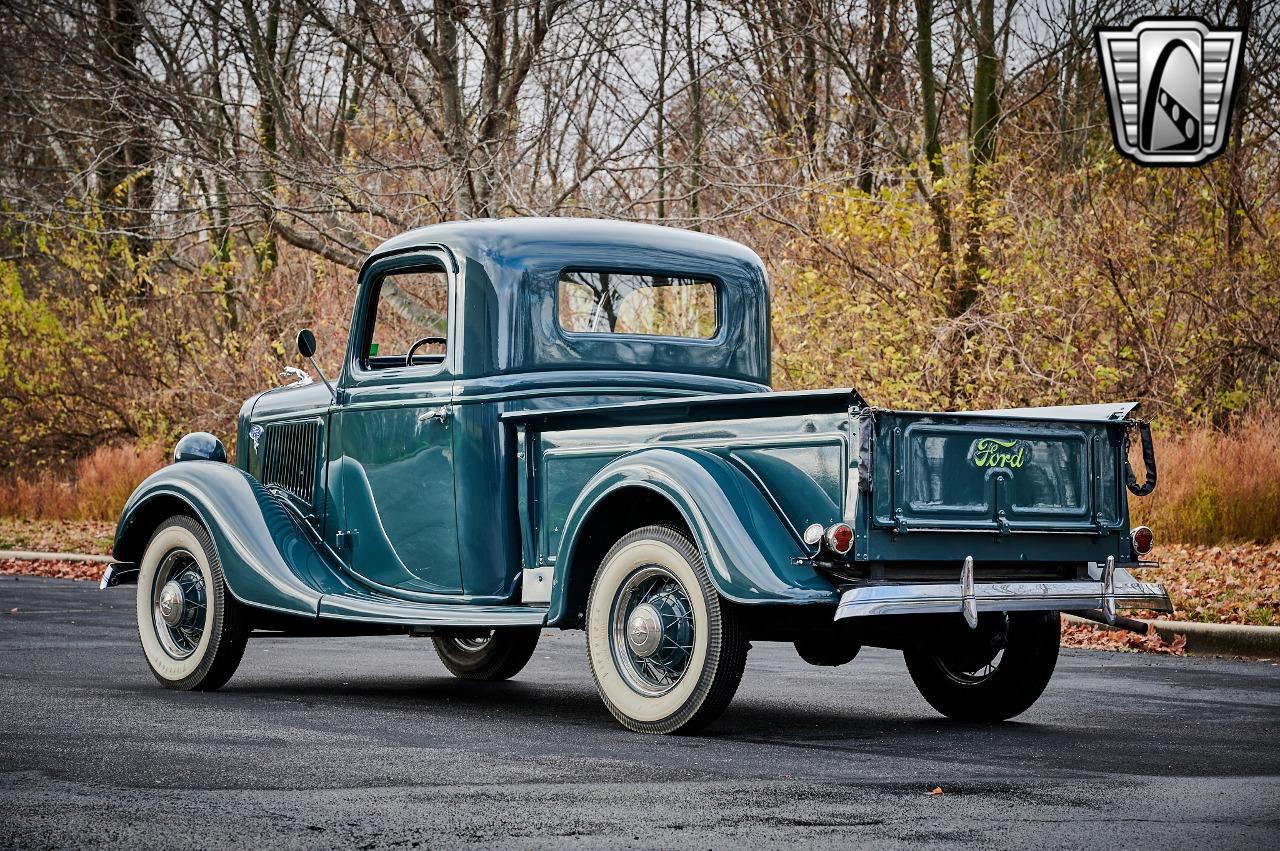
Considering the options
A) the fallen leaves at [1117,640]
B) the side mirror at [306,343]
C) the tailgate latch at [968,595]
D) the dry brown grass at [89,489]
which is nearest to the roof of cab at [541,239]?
the side mirror at [306,343]

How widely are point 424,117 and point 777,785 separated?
566 inches

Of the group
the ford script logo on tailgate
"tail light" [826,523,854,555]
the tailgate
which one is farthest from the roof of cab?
"tail light" [826,523,854,555]

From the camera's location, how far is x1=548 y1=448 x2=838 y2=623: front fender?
6785 mm

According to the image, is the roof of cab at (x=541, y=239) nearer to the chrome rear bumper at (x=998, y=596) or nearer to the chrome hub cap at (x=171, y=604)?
the chrome hub cap at (x=171, y=604)

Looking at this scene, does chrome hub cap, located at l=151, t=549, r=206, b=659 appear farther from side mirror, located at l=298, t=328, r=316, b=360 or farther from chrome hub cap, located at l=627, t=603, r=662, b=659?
chrome hub cap, located at l=627, t=603, r=662, b=659

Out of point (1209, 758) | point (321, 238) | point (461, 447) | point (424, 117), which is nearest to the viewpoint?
point (1209, 758)

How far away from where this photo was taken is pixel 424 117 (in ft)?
63.7

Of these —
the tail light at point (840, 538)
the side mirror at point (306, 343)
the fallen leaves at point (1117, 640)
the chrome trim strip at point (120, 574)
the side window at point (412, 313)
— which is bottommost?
the fallen leaves at point (1117, 640)

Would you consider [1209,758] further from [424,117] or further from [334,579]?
[424,117]

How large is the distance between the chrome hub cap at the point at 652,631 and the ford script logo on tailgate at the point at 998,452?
1.29 meters

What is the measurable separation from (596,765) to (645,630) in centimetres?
94

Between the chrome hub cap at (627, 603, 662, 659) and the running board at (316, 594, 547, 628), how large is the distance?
52 cm

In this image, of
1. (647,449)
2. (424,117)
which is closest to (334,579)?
(647,449)

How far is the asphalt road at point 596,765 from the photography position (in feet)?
17.1
